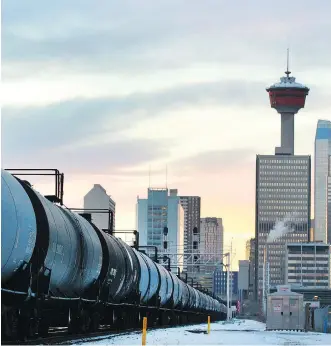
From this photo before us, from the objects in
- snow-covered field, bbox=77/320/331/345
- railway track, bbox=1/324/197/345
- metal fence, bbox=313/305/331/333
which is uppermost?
railway track, bbox=1/324/197/345

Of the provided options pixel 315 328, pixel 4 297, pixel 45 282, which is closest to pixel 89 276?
pixel 45 282

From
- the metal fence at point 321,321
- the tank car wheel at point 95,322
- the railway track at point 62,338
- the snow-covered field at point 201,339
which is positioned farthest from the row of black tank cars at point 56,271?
the metal fence at point 321,321

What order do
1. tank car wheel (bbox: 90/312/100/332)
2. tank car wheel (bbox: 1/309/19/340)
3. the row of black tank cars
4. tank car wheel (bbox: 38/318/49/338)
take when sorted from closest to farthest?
the row of black tank cars → tank car wheel (bbox: 1/309/19/340) → tank car wheel (bbox: 38/318/49/338) → tank car wheel (bbox: 90/312/100/332)

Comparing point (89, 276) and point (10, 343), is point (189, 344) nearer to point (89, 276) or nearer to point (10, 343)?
point (89, 276)

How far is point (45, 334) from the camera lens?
26516 mm

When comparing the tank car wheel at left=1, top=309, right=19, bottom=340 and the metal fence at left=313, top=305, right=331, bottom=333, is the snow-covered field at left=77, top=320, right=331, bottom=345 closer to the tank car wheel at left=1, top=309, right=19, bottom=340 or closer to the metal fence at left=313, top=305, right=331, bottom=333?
the tank car wheel at left=1, top=309, right=19, bottom=340

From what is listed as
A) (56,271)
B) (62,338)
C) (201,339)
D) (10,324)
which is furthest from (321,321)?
(10,324)

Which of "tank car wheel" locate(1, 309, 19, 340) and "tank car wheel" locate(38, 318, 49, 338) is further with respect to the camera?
"tank car wheel" locate(38, 318, 49, 338)

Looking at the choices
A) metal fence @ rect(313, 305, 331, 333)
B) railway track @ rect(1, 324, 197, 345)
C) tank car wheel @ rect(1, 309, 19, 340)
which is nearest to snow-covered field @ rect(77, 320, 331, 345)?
railway track @ rect(1, 324, 197, 345)

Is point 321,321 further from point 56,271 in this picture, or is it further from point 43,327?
point 56,271

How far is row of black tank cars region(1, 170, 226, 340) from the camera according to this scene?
21.7m

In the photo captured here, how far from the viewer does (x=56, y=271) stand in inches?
987

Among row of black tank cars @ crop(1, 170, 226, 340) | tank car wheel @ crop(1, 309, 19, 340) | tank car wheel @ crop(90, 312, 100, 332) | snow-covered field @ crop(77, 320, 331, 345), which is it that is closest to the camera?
row of black tank cars @ crop(1, 170, 226, 340)

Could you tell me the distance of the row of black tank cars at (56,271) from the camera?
854 inches
